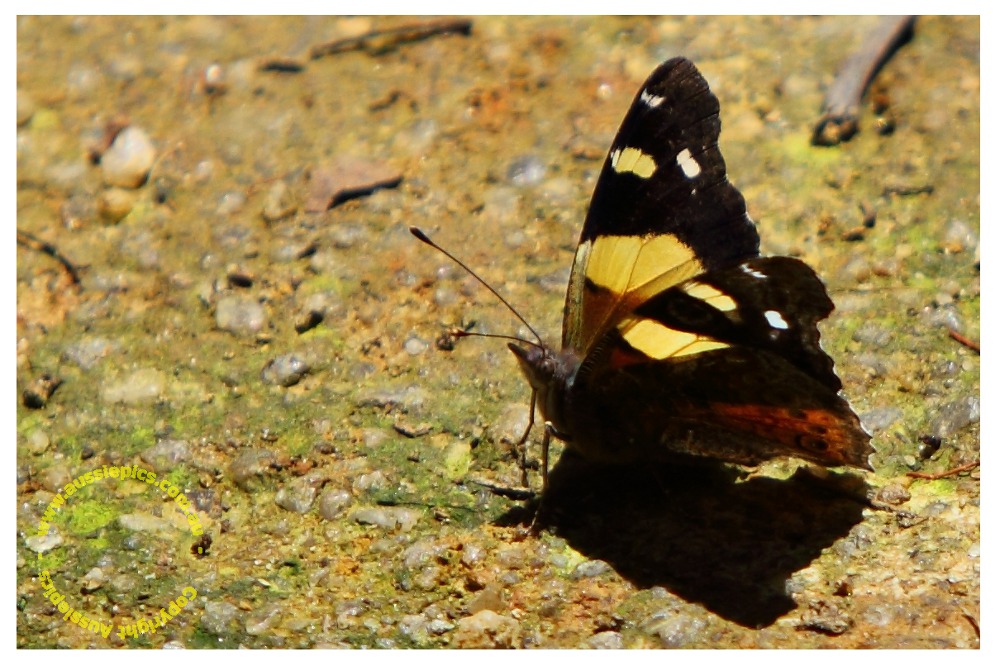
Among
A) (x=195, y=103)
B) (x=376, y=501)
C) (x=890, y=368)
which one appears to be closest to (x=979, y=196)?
(x=890, y=368)

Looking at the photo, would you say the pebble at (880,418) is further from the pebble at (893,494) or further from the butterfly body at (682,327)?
the butterfly body at (682,327)

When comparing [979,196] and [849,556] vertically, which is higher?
[979,196]

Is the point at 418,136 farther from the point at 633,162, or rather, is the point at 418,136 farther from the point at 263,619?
the point at 263,619

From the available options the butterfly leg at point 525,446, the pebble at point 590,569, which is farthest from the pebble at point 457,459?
the pebble at point 590,569
